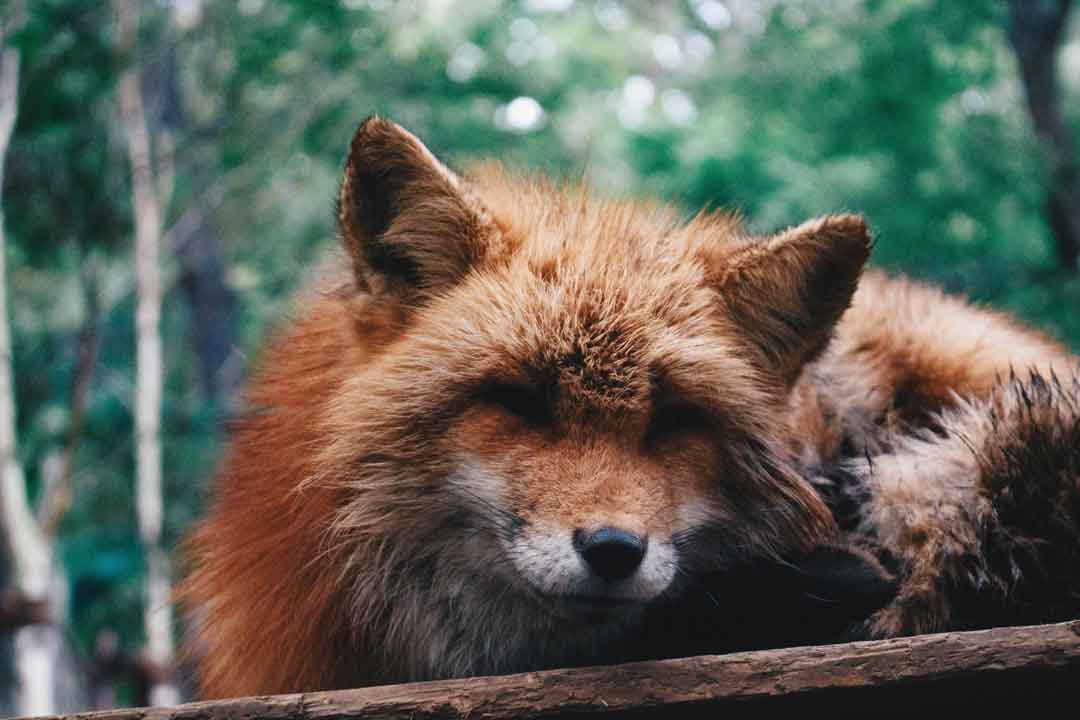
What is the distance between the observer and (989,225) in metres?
10.7

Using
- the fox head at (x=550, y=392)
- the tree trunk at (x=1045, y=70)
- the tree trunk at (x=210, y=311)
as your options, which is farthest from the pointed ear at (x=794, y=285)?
the tree trunk at (x=210, y=311)

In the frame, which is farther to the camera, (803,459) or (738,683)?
(803,459)

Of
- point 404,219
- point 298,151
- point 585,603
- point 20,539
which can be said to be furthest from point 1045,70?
point 20,539

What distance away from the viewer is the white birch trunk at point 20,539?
7.97 m

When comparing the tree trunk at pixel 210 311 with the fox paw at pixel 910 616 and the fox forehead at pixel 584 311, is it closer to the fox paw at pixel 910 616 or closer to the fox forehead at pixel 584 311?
the fox forehead at pixel 584 311

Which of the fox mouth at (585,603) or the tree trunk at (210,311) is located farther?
the tree trunk at (210,311)

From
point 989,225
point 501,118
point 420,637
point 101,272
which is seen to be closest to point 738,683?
point 420,637

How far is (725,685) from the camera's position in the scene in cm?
180

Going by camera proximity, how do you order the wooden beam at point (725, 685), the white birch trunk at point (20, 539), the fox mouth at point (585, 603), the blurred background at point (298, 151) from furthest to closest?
the blurred background at point (298, 151)
the white birch trunk at point (20, 539)
the fox mouth at point (585, 603)
the wooden beam at point (725, 685)

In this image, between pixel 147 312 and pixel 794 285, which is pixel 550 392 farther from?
pixel 147 312

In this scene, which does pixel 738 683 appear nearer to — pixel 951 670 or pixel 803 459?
pixel 951 670

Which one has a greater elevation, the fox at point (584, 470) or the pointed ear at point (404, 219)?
the pointed ear at point (404, 219)

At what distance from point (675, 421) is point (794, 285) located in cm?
45

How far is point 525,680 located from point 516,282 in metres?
0.98
